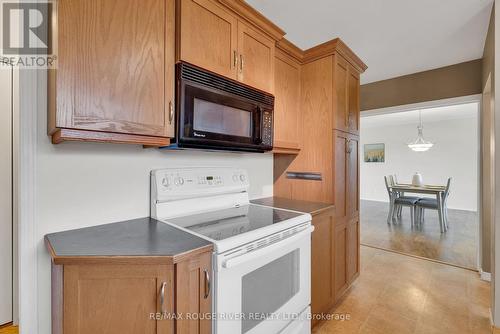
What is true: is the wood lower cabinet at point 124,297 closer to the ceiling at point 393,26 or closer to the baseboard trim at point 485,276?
the ceiling at point 393,26

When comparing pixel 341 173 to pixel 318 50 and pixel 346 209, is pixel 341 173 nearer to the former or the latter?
pixel 346 209

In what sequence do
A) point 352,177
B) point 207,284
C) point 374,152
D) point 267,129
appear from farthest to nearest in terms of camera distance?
point 374,152 → point 352,177 → point 267,129 → point 207,284

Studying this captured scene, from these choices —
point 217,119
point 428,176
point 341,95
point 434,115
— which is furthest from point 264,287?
point 428,176

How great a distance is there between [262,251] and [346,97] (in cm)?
162

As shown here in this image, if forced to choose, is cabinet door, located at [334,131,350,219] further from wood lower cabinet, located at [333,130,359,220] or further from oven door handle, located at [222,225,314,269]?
oven door handle, located at [222,225,314,269]

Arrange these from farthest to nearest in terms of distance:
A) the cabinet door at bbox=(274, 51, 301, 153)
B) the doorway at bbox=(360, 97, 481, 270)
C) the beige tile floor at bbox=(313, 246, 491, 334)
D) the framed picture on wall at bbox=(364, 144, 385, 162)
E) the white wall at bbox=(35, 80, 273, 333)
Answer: the framed picture on wall at bbox=(364, 144, 385, 162) → the doorway at bbox=(360, 97, 481, 270) → the cabinet door at bbox=(274, 51, 301, 153) → the beige tile floor at bbox=(313, 246, 491, 334) → the white wall at bbox=(35, 80, 273, 333)

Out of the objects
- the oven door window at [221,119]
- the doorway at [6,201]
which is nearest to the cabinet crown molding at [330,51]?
the oven door window at [221,119]

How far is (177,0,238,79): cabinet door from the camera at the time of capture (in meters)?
1.26

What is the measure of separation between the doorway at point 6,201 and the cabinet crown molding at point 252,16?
1.70m

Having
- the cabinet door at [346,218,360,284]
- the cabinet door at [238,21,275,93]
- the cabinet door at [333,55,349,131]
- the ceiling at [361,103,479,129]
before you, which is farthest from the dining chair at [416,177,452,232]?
the cabinet door at [238,21,275,93]

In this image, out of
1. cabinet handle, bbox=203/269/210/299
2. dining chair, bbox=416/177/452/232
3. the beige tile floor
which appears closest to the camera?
cabinet handle, bbox=203/269/210/299

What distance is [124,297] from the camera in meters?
0.88

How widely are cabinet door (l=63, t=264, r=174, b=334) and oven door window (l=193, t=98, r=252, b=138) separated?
0.74m

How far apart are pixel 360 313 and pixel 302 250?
3.43 ft
